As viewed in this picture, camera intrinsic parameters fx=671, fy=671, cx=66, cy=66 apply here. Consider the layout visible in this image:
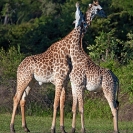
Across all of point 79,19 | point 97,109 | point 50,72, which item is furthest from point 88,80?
point 97,109

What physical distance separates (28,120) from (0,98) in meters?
2.77

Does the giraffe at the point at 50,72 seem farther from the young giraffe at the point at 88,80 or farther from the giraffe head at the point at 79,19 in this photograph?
the giraffe head at the point at 79,19

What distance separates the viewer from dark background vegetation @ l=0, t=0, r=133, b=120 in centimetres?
2058

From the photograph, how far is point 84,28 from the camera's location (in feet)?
52.5

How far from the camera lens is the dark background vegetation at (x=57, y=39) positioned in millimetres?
20578

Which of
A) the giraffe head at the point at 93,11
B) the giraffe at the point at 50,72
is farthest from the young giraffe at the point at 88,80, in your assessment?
the giraffe head at the point at 93,11

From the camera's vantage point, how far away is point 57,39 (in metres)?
33.0

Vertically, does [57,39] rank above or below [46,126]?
below

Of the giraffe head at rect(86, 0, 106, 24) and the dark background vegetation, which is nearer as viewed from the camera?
the giraffe head at rect(86, 0, 106, 24)

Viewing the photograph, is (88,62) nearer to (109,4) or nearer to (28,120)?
(28,120)

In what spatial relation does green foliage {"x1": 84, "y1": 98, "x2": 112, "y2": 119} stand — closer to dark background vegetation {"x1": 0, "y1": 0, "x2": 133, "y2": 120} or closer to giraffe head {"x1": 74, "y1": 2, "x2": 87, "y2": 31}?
dark background vegetation {"x1": 0, "y1": 0, "x2": 133, "y2": 120}

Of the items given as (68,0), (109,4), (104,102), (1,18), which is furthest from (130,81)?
(1,18)

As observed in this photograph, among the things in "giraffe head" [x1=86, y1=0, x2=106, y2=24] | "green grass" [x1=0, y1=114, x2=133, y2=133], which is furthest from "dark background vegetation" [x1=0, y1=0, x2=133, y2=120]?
"giraffe head" [x1=86, y1=0, x2=106, y2=24]

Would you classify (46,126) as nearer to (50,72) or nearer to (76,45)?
(50,72)
